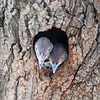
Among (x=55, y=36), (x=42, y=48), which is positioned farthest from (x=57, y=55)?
(x=55, y=36)

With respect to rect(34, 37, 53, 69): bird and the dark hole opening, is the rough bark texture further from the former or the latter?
the dark hole opening

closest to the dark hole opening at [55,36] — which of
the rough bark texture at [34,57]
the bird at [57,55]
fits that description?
the bird at [57,55]

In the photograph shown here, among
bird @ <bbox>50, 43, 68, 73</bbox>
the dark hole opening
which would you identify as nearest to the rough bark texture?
bird @ <bbox>50, 43, 68, 73</bbox>

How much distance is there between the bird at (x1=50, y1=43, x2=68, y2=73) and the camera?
2727 millimetres

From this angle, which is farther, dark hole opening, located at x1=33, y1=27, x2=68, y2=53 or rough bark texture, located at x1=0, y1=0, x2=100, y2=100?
dark hole opening, located at x1=33, y1=27, x2=68, y2=53

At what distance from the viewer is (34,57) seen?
2738 millimetres

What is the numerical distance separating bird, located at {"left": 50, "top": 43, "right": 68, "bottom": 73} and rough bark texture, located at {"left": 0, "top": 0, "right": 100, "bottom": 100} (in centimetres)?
11

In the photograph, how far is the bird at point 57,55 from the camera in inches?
107

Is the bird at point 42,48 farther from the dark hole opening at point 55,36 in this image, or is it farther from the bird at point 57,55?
the dark hole opening at point 55,36

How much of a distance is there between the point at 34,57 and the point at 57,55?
359 millimetres

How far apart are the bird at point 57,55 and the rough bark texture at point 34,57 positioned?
0.35 feet

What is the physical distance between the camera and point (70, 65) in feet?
8.92

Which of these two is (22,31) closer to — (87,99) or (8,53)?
(8,53)

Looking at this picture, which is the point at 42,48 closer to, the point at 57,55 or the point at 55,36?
the point at 57,55
